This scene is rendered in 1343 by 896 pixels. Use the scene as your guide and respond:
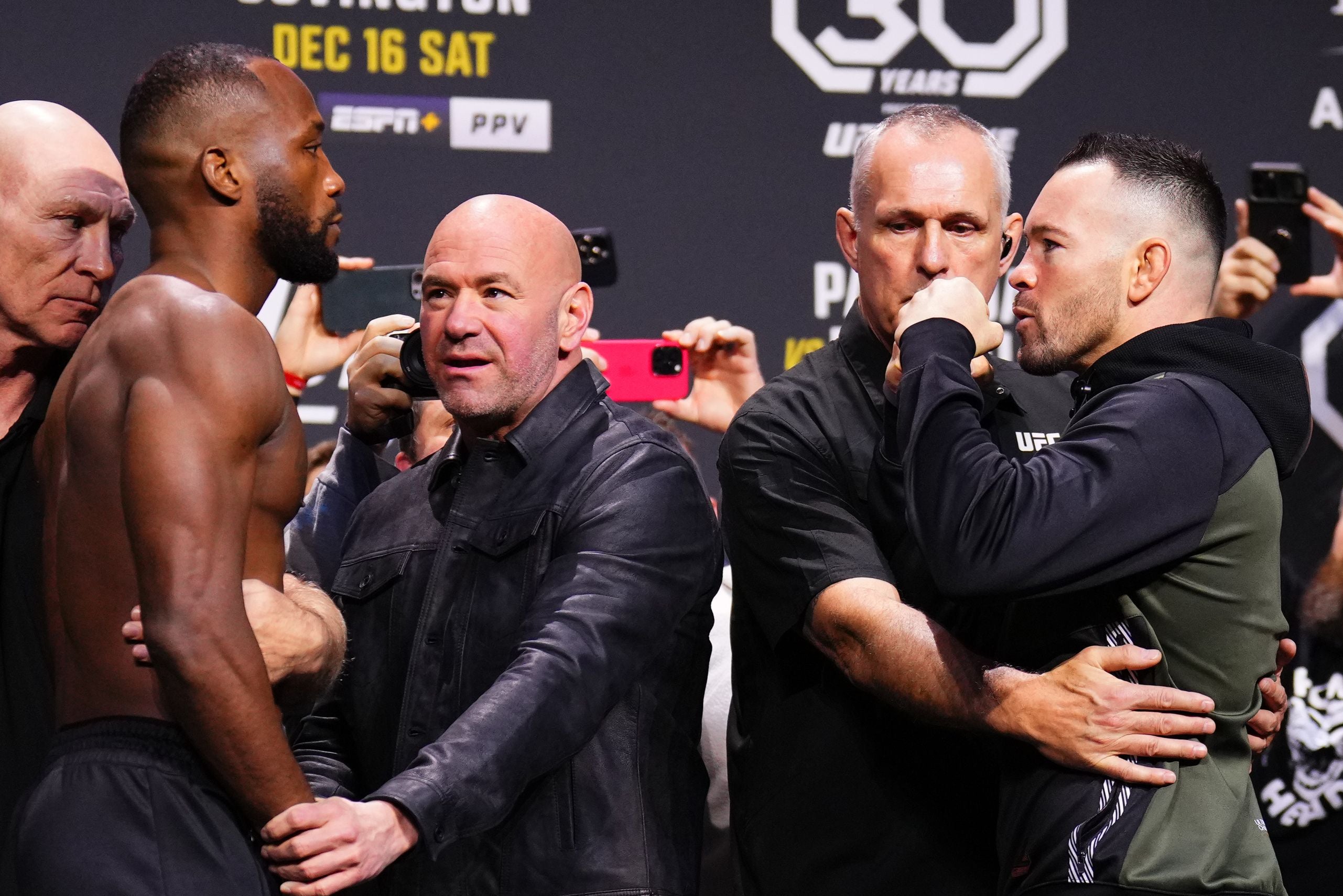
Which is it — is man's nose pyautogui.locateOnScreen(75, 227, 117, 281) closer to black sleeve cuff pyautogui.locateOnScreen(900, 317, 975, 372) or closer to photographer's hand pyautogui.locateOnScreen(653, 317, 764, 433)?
photographer's hand pyautogui.locateOnScreen(653, 317, 764, 433)

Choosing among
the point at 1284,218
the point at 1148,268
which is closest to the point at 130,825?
the point at 1148,268

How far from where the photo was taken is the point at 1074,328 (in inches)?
82.6

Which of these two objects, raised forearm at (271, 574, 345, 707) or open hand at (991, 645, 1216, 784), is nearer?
open hand at (991, 645, 1216, 784)

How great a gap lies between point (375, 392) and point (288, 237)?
26.4 inches

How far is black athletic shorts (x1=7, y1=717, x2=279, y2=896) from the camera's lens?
6.02ft

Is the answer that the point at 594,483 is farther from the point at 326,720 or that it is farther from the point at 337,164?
the point at 337,164

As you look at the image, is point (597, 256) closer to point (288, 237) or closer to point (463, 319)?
point (463, 319)

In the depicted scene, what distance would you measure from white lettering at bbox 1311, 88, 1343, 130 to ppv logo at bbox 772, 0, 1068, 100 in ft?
2.98

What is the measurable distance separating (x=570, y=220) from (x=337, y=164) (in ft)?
2.21

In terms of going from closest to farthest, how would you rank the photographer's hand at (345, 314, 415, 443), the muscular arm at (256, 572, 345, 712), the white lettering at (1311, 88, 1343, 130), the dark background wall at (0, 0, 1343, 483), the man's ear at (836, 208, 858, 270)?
the muscular arm at (256, 572, 345, 712) < the man's ear at (836, 208, 858, 270) < the photographer's hand at (345, 314, 415, 443) < the dark background wall at (0, 0, 1343, 483) < the white lettering at (1311, 88, 1343, 130)

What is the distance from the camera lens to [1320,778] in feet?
13.4

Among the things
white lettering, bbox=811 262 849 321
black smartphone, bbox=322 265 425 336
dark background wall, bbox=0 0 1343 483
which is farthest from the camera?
white lettering, bbox=811 262 849 321

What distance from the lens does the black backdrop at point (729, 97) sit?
4.14 m

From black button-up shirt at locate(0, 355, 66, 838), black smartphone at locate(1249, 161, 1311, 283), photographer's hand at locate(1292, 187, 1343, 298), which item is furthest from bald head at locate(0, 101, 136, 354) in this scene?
photographer's hand at locate(1292, 187, 1343, 298)
